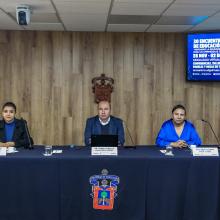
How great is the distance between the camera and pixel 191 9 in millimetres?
3805

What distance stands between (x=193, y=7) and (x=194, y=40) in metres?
1.42

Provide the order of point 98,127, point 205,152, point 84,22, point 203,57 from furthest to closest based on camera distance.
→ point 203,57 → point 84,22 → point 98,127 → point 205,152

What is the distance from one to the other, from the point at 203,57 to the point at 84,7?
217 cm

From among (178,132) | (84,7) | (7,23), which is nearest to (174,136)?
(178,132)

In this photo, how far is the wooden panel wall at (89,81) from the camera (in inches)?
207

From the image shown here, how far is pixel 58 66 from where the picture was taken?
208 inches
